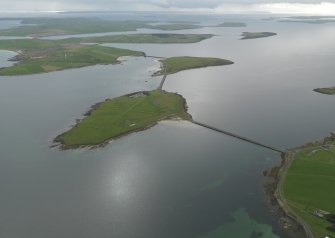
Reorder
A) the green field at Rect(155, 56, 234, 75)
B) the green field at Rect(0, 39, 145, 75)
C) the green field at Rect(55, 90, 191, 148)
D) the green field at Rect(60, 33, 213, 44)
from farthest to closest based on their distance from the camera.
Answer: the green field at Rect(60, 33, 213, 44) < the green field at Rect(0, 39, 145, 75) < the green field at Rect(155, 56, 234, 75) < the green field at Rect(55, 90, 191, 148)

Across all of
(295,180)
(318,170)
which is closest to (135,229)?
(295,180)

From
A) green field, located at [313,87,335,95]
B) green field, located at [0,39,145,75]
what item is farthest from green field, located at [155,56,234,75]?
green field, located at [313,87,335,95]

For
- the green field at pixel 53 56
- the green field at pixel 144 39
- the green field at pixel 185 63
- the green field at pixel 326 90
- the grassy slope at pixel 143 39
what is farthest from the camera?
the grassy slope at pixel 143 39

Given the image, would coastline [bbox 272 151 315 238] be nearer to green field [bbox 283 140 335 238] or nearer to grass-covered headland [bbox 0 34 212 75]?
green field [bbox 283 140 335 238]

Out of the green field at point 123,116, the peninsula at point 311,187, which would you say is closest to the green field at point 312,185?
the peninsula at point 311,187

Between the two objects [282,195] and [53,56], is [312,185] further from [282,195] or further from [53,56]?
[53,56]

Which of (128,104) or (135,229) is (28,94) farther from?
(135,229)

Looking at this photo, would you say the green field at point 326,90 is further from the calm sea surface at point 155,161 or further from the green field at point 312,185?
the green field at point 312,185
